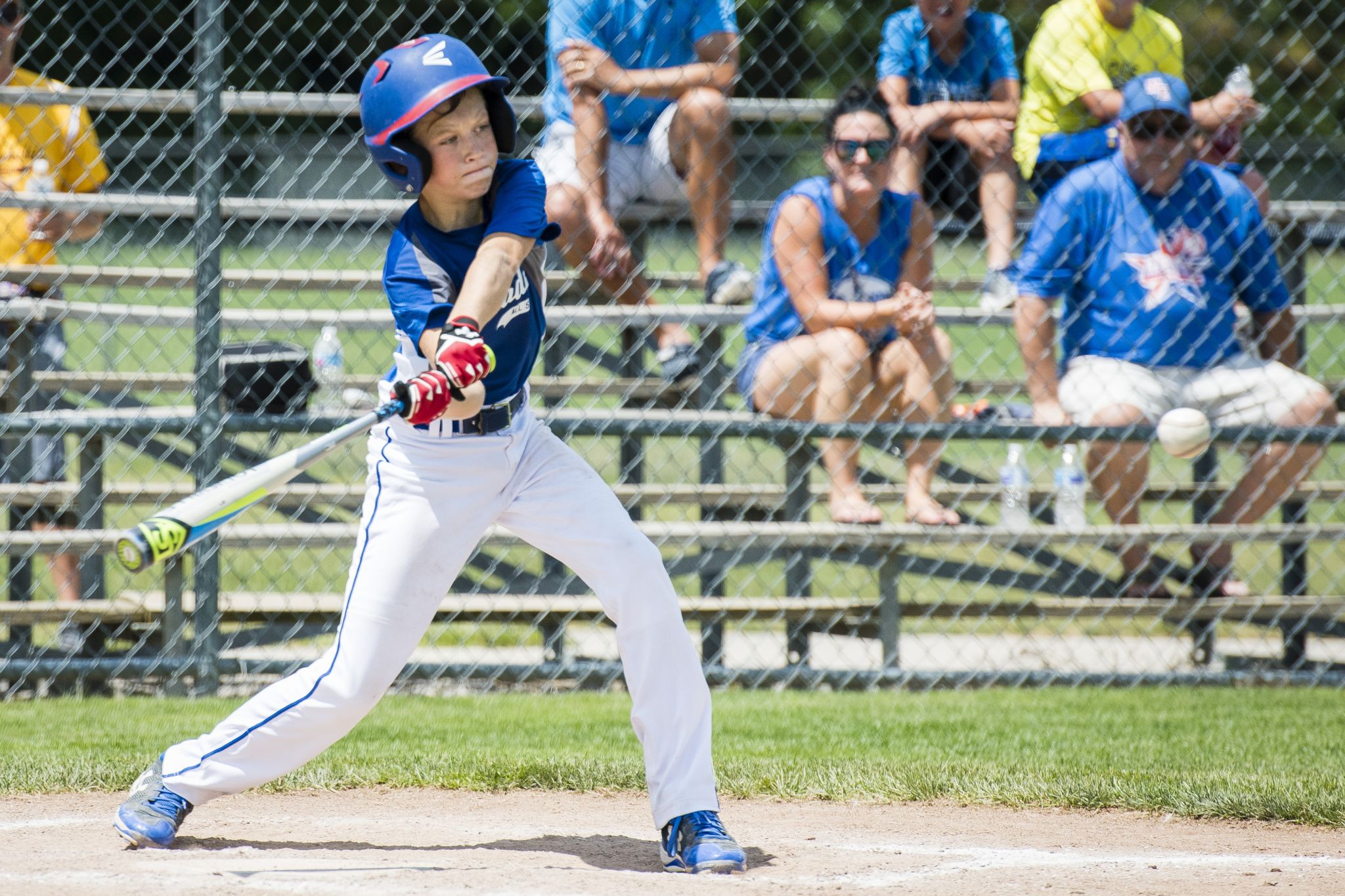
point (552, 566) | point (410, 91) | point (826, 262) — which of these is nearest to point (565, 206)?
point (826, 262)

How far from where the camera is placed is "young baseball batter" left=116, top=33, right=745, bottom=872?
2.64 meters

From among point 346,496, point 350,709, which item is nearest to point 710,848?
point 350,709

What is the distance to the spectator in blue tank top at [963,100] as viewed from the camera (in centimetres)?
549

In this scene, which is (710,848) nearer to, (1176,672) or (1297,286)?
(1176,672)

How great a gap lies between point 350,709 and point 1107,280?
344 centimetres

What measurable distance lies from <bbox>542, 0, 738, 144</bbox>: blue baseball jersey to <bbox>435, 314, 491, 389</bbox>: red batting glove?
288 cm

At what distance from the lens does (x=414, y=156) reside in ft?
8.65

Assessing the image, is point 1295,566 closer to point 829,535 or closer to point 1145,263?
point 1145,263

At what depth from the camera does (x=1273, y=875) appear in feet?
8.81

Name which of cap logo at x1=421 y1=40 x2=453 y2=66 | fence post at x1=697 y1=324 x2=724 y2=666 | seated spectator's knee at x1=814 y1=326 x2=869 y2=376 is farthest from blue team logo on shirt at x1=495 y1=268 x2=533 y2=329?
fence post at x1=697 y1=324 x2=724 y2=666

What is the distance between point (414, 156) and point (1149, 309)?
3.27m

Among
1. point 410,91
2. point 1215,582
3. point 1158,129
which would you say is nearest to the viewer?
point 410,91

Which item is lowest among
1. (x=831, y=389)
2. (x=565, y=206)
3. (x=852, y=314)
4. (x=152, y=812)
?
(x=152, y=812)

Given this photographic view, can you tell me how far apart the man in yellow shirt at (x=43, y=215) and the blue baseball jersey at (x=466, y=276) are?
2.78 m
